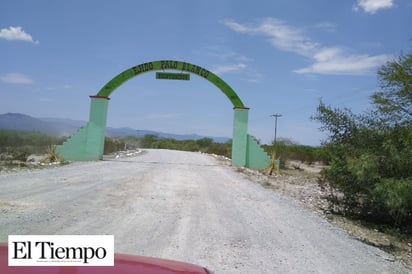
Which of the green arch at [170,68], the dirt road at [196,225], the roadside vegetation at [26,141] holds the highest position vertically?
the green arch at [170,68]

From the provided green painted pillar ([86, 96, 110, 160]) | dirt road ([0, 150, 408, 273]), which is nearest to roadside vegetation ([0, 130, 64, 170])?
green painted pillar ([86, 96, 110, 160])

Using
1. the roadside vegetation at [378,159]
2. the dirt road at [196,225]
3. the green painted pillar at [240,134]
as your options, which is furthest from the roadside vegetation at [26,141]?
the roadside vegetation at [378,159]

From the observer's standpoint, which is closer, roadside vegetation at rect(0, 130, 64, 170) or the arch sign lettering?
the arch sign lettering

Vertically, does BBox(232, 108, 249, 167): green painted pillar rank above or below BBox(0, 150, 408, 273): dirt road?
above

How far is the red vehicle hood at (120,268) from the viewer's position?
7.69 ft

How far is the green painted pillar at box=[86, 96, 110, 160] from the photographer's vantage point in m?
25.3

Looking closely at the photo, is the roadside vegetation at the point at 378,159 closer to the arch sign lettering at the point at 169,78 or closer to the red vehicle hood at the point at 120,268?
the red vehicle hood at the point at 120,268

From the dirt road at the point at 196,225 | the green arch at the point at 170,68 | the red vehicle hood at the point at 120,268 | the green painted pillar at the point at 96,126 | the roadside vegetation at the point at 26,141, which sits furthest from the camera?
the roadside vegetation at the point at 26,141

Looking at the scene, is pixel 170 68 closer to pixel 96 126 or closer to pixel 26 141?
pixel 96 126

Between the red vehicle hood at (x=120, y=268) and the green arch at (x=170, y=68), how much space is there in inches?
943

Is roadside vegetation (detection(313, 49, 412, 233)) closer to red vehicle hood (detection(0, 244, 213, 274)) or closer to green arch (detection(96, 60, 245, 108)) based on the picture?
red vehicle hood (detection(0, 244, 213, 274))

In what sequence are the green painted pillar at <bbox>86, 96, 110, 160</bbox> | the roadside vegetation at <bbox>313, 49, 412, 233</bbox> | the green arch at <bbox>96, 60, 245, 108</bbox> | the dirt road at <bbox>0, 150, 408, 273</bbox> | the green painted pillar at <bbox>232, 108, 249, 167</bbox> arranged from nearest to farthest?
the dirt road at <bbox>0, 150, 408, 273</bbox> < the roadside vegetation at <bbox>313, 49, 412, 233</bbox> < the green painted pillar at <bbox>86, 96, 110, 160</bbox> < the green arch at <bbox>96, 60, 245, 108</bbox> < the green painted pillar at <bbox>232, 108, 249, 167</bbox>

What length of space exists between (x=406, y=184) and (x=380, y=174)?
1011 millimetres

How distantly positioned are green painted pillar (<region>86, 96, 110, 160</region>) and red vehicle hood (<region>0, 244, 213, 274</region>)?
23.2m
